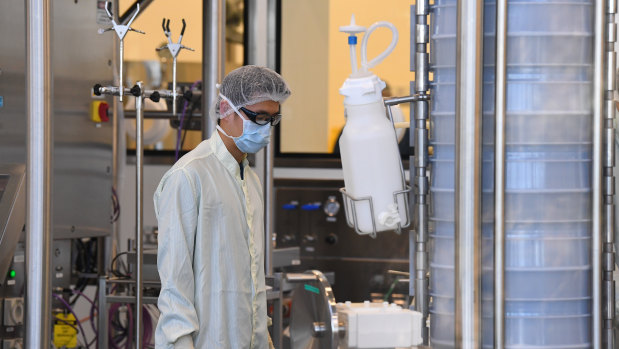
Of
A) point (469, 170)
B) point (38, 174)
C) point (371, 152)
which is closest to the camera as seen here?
point (469, 170)

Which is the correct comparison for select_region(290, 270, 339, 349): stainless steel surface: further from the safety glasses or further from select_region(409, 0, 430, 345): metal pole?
the safety glasses

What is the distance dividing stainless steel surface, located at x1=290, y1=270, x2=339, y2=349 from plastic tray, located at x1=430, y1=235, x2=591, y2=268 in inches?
11.8

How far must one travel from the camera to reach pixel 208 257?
180cm

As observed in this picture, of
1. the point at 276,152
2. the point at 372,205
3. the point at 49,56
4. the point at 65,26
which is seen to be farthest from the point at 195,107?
the point at 372,205

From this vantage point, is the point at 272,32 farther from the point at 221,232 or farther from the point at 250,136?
the point at 221,232

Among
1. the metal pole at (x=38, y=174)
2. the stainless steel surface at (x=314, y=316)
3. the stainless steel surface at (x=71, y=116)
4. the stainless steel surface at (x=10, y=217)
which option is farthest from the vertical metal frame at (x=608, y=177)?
the stainless steel surface at (x=71, y=116)

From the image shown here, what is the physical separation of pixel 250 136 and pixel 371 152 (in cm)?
37

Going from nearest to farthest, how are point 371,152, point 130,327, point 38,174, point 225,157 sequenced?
point 371,152 < point 225,157 < point 38,174 < point 130,327

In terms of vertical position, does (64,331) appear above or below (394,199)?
below

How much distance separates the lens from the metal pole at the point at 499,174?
1.51m

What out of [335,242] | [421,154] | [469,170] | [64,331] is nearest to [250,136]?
[421,154]

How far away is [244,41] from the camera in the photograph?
4.81 metres

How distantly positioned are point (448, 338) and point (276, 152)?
10.8ft

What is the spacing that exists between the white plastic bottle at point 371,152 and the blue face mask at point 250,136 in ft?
1.00
